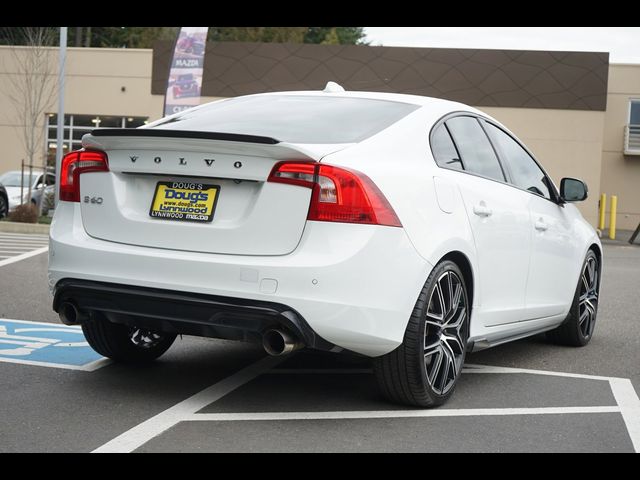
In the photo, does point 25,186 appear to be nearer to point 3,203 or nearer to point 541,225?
point 3,203

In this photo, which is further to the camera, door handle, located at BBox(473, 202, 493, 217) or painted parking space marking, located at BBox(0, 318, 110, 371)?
painted parking space marking, located at BBox(0, 318, 110, 371)

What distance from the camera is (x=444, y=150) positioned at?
4.98 meters

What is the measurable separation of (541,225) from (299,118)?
191cm

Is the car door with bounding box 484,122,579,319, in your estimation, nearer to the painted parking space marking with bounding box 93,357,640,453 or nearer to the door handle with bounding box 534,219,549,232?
the door handle with bounding box 534,219,549,232

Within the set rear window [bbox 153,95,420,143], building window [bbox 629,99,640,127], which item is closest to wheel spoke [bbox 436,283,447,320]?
rear window [bbox 153,95,420,143]

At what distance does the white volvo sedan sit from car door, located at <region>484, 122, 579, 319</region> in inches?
23.8

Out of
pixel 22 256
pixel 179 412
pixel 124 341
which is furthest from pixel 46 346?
pixel 22 256

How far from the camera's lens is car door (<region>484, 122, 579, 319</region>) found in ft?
19.0

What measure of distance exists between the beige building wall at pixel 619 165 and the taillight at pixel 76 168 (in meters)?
32.6

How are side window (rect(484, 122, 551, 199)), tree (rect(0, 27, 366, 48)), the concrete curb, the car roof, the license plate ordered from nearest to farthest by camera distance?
the license plate < the car roof < side window (rect(484, 122, 551, 199)) < the concrete curb < tree (rect(0, 27, 366, 48))

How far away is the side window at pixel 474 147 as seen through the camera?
5207mm

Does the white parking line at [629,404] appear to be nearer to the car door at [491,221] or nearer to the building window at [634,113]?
the car door at [491,221]
